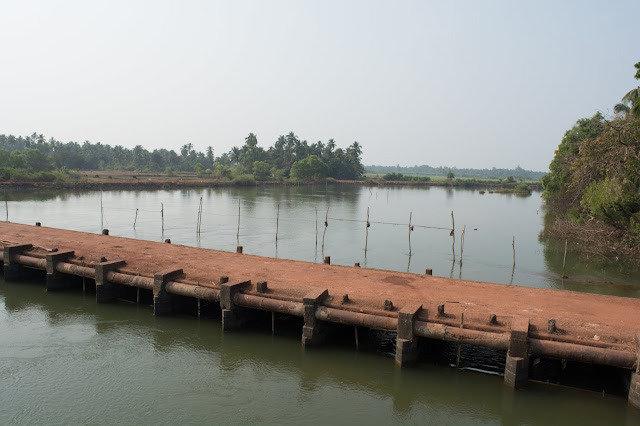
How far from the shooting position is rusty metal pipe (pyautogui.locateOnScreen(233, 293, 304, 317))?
43.1 feet

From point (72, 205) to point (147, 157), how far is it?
3667 inches

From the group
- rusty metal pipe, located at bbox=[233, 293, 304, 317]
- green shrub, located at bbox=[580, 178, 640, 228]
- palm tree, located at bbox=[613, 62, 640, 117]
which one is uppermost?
palm tree, located at bbox=[613, 62, 640, 117]

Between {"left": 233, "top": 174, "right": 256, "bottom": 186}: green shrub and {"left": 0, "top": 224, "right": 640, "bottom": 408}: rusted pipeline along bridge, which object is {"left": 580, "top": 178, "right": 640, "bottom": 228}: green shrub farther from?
{"left": 233, "top": 174, "right": 256, "bottom": 186}: green shrub

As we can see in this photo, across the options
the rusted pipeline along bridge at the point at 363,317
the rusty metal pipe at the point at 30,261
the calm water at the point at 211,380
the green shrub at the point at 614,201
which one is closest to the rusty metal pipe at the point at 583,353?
the rusted pipeline along bridge at the point at 363,317

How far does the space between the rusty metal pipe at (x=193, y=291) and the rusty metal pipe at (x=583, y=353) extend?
8927mm

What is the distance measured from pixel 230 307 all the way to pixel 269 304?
1372 mm

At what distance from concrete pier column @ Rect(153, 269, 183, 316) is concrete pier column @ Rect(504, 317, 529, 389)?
408 inches

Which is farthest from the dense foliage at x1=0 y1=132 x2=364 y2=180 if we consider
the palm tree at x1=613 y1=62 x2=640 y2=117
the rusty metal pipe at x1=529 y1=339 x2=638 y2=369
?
the rusty metal pipe at x1=529 y1=339 x2=638 y2=369

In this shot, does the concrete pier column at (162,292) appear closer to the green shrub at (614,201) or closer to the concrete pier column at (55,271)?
the concrete pier column at (55,271)

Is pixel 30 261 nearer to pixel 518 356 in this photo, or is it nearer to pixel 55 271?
pixel 55 271

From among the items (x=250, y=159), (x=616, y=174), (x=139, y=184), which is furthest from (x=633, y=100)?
(x=250, y=159)

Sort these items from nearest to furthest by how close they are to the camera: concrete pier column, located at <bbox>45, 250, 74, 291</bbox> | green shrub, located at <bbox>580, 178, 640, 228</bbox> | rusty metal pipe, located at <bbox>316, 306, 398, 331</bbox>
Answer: rusty metal pipe, located at <bbox>316, 306, 398, 331</bbox>
concrete pier column, located at <bbox>45, 250, 74, 291</bbox>
green shrub, located at <bbox>580, 178, 640, 228</bbox>

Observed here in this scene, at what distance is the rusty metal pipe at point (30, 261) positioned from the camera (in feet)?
59.5

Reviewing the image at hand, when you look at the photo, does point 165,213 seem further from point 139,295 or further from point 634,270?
point 634,270
